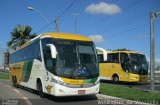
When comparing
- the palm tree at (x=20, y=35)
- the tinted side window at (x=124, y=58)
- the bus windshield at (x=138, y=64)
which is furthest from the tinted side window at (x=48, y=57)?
the palm tree at (x=20, y=35)

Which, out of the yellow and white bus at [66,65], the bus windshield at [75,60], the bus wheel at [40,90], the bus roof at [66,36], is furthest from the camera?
the bus wheel at [40,90]

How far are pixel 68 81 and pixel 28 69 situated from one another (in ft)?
23.2

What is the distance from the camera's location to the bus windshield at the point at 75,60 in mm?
17203

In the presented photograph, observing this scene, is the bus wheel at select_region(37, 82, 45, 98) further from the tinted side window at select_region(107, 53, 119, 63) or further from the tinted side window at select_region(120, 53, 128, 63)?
the tinted side window at select_region(107, 53, 119, 63)

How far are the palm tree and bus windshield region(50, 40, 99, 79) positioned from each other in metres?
37.7

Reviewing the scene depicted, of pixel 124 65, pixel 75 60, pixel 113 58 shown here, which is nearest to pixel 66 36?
pixel 75 60

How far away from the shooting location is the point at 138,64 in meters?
34.4

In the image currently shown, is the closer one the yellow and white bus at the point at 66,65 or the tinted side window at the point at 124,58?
the yellow and white bus at the point at 66,65

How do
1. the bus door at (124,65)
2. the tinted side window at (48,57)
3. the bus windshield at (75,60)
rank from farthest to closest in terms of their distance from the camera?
the bus door at (124,65)
the tinted side window at (48,57)
the bus windshield at (75,60)

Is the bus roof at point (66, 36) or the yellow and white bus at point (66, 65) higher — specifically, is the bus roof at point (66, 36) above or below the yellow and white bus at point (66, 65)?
above

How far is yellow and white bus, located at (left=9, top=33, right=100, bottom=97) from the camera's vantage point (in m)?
17.0

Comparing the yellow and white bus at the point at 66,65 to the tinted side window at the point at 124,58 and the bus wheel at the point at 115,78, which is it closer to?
the tinted side window at the point at 124,58

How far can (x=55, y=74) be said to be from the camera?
56.3 ft

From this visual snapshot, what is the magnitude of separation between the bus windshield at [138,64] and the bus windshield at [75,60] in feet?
53.1
